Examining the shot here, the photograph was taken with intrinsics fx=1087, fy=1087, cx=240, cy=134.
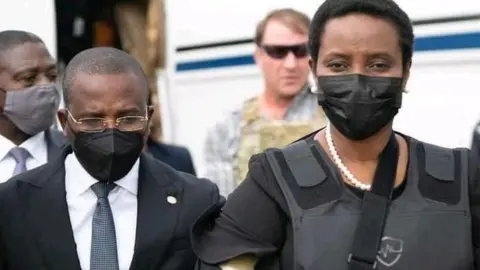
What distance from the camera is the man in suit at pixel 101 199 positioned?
8.95ft

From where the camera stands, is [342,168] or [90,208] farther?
[90,208]

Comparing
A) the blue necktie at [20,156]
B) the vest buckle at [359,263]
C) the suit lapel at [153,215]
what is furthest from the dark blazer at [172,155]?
the vest buckle at [359,263]

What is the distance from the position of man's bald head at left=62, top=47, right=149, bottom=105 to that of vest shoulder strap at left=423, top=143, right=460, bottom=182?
82cm

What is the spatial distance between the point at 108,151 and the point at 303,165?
0.59 m

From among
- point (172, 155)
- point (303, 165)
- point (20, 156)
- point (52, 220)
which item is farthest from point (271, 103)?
point (303, 165)

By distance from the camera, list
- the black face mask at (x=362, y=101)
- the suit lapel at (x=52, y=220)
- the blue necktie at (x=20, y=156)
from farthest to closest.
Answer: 1. the blue necktie at (x=20, y=156)
2. the suit lapel at (x=52, y=220)
3. the black face mask at (x=362, y=101)

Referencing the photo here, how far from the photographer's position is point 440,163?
241 cm

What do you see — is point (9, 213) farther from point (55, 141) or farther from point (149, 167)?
point (55, 141)

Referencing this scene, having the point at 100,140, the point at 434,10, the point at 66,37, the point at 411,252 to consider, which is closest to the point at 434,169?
the point at 411,252

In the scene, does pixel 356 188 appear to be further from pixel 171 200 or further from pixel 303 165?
pixel 171 200

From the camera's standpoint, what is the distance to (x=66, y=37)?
7766 millimetres

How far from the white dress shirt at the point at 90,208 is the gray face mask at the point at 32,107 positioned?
76 cm

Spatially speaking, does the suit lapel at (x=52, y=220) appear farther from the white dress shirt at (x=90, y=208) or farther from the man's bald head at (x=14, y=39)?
the man's bald head at (x=14, y=39)

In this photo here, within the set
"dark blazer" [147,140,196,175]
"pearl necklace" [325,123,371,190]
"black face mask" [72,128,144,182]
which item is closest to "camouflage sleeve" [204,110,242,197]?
"dark blazer" [147,140,196,175]
